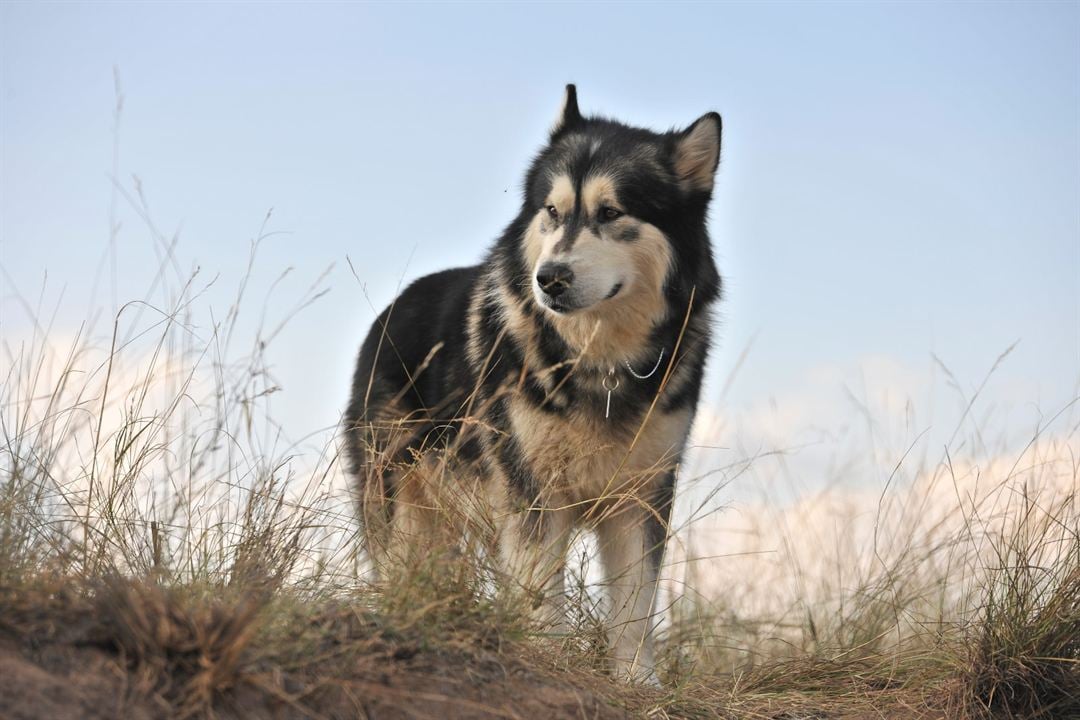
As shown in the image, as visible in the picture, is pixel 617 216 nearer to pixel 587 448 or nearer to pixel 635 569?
pixel 587 448

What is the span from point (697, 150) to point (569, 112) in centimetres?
64

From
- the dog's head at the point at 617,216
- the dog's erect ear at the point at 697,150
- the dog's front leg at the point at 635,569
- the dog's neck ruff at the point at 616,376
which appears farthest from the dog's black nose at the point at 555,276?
the dog's front leg at the point at 635,569

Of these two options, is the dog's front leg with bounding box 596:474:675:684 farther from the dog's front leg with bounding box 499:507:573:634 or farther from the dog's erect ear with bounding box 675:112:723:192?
the dog's erect ear with bounding box 675:112:723:192

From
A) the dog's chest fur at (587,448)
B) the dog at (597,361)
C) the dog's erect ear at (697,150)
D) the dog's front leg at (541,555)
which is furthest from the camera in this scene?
the dog's erect ear at (697,150)

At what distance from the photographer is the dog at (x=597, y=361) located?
4.16m

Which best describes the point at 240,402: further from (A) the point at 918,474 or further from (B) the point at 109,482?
(A) the point at 918,474

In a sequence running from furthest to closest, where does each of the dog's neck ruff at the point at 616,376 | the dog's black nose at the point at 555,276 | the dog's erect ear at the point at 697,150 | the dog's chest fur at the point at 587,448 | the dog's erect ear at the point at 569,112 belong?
1. the dog's erect ear at the point at 569,112
2. the dog's erect ear at the point at 697,150
3. the dog's neck ruff at the point at 616,376
4. the dog's chest fur at the point at 587,448
5. the dog's black nose at the point at 555,276

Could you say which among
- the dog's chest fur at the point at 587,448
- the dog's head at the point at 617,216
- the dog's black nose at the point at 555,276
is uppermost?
the dog's head at the point at 617,216

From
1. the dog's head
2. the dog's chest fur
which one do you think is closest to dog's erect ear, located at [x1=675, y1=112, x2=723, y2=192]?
the dog's head

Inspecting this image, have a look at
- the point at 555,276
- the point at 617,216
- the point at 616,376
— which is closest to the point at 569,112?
the point at 617,216

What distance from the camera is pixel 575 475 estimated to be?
4.31 metres

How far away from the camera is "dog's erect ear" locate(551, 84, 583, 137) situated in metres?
4.78

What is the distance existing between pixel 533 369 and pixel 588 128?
115cm

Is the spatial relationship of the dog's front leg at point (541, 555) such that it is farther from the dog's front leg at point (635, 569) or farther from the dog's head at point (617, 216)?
the dog's head at point (617, 216)
